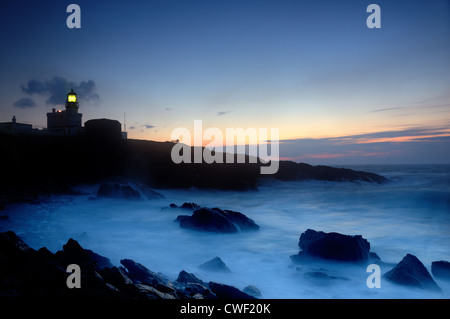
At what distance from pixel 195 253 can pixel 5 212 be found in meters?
6.96

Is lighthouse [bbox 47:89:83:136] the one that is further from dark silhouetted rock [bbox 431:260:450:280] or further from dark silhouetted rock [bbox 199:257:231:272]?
dark silhouetted rock [bbox 431:260:450:280]

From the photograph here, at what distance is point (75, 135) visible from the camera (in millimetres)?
23734

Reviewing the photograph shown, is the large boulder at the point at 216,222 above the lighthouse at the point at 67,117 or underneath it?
underneath

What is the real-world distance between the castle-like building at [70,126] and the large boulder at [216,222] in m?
17.6

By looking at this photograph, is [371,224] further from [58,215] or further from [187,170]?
[187,170]

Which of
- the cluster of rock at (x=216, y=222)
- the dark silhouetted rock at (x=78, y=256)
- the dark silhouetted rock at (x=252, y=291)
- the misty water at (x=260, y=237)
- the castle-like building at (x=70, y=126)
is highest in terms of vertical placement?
the castle-like building at (x=70, y=126)

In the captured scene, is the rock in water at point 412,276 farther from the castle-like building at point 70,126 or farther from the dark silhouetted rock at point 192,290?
the castle-like building at point 70,126

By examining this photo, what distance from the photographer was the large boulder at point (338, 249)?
5.73 m

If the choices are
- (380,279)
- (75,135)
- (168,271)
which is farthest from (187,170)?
(380,279)

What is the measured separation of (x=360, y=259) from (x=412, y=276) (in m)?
1.09

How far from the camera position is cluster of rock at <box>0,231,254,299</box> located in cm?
289

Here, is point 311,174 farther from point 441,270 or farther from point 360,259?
point 441,270

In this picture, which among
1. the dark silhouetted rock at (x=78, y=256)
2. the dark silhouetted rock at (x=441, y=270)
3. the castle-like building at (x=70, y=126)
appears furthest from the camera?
the castle-like building at (x=70, y=126)

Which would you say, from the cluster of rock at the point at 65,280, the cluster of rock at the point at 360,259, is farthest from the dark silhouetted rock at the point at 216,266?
the cluster of rock at the point at 360,259
